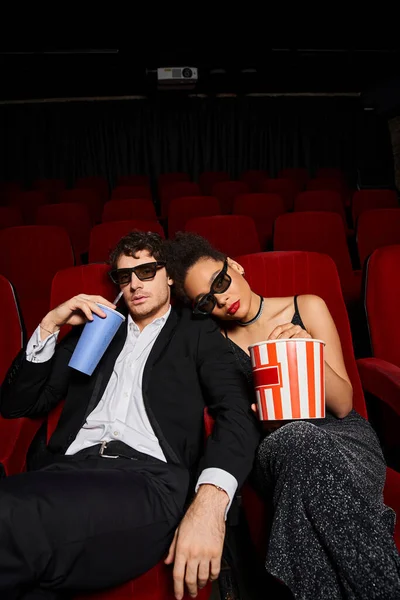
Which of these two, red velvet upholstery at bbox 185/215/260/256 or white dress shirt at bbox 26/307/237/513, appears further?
red velvet upholstery at bbox 185/215/260/256

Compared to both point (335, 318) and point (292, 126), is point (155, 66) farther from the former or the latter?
point (335, 318)

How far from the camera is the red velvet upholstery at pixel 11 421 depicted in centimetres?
98

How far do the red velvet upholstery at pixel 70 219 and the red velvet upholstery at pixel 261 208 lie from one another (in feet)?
3.64

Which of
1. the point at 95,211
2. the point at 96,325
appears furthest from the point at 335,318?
the point at 95,211

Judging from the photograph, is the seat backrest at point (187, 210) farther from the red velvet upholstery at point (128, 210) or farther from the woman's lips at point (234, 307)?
the woman's lips at point (234, 307)

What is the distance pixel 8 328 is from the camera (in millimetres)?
1285

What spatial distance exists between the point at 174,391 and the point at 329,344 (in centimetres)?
40

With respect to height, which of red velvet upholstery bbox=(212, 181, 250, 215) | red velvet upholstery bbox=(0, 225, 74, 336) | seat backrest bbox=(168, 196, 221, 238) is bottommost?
red velvet upholstery bbox=(0, 225, 74, 336)

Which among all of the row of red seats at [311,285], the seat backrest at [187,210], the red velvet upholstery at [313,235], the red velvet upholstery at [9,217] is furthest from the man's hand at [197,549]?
the red velvet upholstery at [9,217]

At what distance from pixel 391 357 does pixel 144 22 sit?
14.5ft

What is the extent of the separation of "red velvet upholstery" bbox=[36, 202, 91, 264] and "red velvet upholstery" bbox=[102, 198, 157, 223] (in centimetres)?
19

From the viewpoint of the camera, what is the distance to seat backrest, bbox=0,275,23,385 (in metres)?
1.27

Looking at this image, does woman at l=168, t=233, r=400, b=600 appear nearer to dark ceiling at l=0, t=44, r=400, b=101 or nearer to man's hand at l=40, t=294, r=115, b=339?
man's hand at l=40, t=294, r=115, b=339

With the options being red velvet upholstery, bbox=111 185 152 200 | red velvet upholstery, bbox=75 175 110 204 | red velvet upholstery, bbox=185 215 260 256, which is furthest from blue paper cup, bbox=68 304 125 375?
red velvet upholstery, bbox=75 175 110 204
